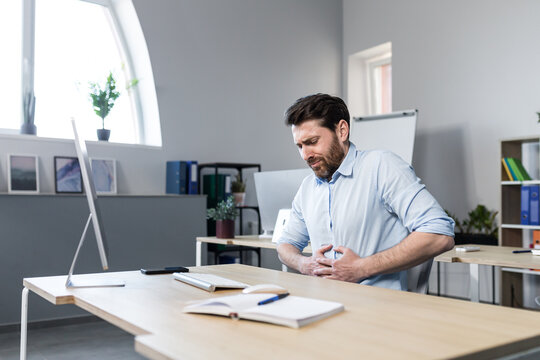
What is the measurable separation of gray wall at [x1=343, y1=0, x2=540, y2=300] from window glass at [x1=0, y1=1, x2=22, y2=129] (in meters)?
3.85

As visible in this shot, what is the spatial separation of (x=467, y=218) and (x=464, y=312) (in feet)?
13.7

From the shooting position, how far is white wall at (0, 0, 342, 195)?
489 centimetres

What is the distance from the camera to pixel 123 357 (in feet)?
10.5

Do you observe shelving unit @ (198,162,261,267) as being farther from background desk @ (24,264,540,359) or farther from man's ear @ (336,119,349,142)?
background desk @ (24,264,540,359)

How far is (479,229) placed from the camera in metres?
4.84

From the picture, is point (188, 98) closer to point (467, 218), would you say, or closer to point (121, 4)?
point (121, 4)

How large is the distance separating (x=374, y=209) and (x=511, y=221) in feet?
10.3

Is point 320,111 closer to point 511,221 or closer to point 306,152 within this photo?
point 306,152

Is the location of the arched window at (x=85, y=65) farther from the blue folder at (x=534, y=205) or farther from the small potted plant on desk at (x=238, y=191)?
the blue folder at (x=534, y=205)

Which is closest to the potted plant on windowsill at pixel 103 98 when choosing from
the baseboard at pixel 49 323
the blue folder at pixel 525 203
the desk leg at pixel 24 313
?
the baseboard at pixel 49 323

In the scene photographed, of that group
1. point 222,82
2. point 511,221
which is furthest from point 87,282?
point 222,82

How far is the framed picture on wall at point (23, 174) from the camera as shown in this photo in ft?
13.5

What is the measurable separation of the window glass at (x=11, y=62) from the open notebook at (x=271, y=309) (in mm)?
3866

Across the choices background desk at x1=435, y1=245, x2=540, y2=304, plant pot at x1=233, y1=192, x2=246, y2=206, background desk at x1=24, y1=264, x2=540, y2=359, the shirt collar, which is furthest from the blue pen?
plant pot at x1=233, y1=192, x2=246, y2=206
